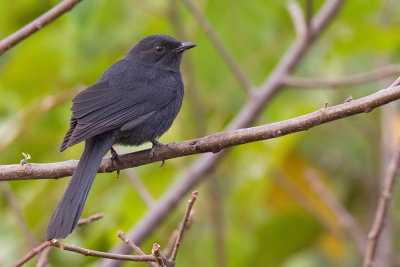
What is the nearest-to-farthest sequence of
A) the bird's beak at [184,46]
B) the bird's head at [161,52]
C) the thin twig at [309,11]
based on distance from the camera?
the thin twig at [309,11] → the bird's beak at [184,46] → the bird's head at [161,52]

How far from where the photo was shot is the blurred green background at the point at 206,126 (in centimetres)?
477

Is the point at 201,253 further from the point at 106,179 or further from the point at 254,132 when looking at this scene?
the point at 254,132

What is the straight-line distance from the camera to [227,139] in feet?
11.0

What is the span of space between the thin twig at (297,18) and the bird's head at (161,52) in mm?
763

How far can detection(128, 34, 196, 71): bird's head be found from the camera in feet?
16.3

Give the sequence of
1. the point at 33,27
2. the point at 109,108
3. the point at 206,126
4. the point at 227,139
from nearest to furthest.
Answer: the point at 227,139 < the point at 33,27 < the point at 109,108 < the point at 206,126

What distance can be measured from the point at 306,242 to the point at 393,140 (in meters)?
0.95

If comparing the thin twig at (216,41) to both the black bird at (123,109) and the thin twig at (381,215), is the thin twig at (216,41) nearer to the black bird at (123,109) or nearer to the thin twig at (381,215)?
the black bird at (123,109)

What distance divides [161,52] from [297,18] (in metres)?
0.95

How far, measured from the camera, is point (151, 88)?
4555mm

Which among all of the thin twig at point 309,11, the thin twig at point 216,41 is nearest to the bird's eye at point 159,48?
the thin twig at point 216,41

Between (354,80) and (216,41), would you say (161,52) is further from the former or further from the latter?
(354,80)

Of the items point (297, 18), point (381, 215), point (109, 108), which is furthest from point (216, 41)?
point (381, 215)

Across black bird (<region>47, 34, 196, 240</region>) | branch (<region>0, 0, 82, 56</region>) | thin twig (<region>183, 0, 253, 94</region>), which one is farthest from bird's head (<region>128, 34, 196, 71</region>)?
branch (<region>0, 0, 82, 56</region>)
